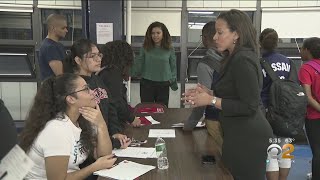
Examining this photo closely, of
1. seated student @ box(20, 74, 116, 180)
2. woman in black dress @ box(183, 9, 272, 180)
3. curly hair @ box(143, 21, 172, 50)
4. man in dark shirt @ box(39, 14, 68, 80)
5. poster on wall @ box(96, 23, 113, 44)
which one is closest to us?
seated student @ box(20, 74, 116, 180)

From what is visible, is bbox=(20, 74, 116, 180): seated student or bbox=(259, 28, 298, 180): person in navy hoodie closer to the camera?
bbox=(20, 74, 116, 180): seated student

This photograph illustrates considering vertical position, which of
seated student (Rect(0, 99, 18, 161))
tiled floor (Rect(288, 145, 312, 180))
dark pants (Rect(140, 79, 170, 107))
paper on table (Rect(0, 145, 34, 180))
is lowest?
tiled floor (Rect(288, 145, 312, 180))

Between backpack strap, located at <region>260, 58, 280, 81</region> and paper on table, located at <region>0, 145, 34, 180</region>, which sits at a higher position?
backpack strap, located at <region>260, 58, 280, 81</region>

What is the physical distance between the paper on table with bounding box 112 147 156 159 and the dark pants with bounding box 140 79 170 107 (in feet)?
6.83

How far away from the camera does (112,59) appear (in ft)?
8.79

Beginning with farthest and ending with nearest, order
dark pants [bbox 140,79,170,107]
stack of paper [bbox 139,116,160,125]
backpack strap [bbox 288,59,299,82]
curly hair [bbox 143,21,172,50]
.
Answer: dark pants [bbox 140,79,170,107], curly hair [bbox 143,21,172,50], backpack strap [bbox 288,59,299,82], stack of paper [bbox 139,116,160,125]

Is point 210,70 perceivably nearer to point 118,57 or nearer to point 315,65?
point 118,57

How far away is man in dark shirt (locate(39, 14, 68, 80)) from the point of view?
3.66 m

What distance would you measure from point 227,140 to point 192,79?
11.7 feet

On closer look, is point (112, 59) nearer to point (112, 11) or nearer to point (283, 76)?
point (283, 76)

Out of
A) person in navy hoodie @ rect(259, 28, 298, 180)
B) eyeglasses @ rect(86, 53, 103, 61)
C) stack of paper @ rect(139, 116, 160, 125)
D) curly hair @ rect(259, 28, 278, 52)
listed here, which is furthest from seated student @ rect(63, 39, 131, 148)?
curly hair @ rect(259, 28, 278, 52)

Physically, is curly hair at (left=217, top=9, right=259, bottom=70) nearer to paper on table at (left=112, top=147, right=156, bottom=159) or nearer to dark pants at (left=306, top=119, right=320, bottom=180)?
paper on table at (left=112, top=147, right=156, bottom=159)

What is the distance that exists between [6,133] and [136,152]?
3.90 feet

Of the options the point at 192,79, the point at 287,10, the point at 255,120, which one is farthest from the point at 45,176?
the point at 287,10
